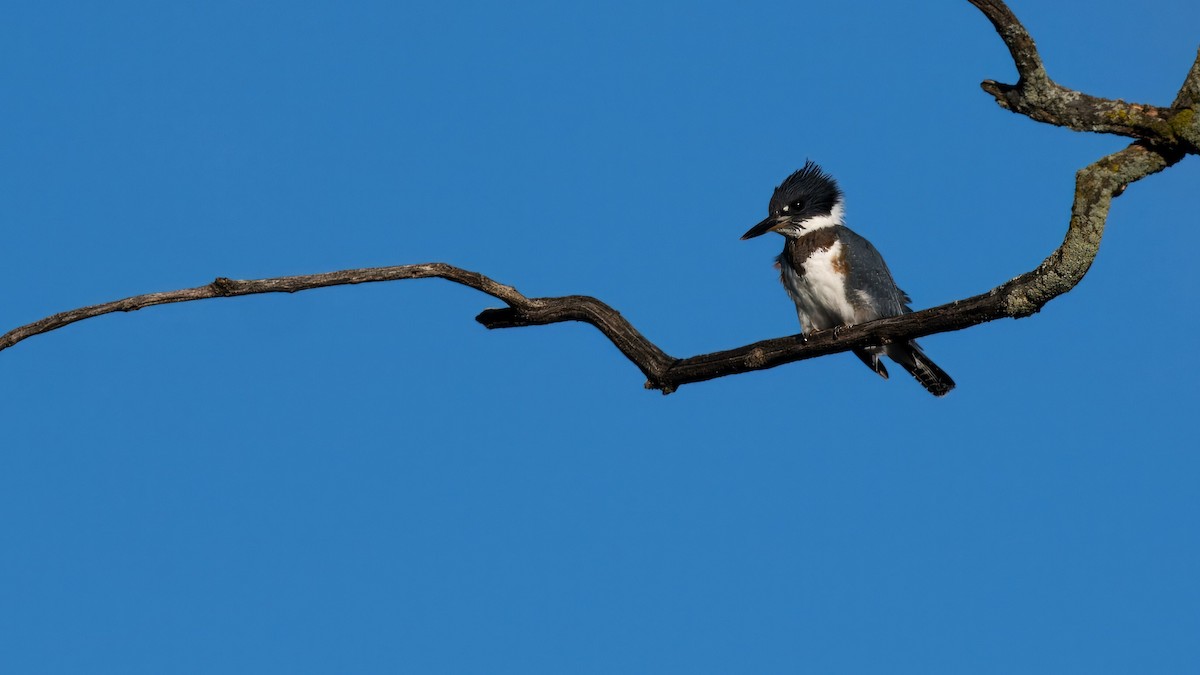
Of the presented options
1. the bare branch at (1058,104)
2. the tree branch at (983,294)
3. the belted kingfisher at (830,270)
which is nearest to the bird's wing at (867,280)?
the belted kingfisher at (830,270)

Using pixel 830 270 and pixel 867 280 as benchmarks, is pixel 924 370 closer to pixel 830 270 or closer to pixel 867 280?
pixel 867 280

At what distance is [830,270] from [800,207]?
521mm

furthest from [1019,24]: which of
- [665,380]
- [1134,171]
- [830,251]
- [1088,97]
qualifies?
[830,251]

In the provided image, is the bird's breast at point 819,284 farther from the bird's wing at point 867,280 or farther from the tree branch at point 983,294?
the tree branch at point 983,294

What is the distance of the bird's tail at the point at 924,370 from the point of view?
730 cm

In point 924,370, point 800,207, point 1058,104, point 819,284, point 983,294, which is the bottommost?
point 983,294

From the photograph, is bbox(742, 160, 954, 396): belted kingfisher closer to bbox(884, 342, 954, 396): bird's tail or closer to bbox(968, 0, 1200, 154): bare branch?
bbox(884, 342, 954, 396): bird's tail

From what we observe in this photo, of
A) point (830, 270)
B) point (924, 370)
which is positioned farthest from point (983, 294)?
point (830, 270)

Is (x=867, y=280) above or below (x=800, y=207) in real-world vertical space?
below

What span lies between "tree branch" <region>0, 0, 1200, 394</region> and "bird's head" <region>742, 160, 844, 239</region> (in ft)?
7.32

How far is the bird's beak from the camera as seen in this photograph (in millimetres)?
7801

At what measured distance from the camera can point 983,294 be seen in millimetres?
5066

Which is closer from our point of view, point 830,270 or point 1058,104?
point 1058,104

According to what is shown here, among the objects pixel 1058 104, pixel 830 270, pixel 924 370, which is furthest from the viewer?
pixel 830 270
